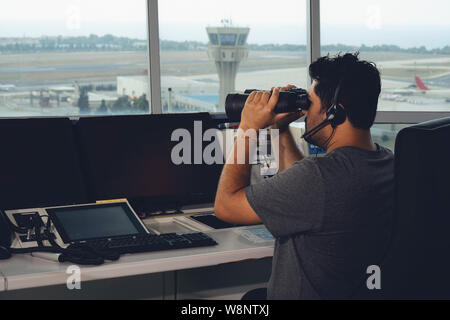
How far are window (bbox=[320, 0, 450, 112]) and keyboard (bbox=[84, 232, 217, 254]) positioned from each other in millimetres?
2032

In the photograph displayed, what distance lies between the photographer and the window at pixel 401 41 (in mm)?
3650

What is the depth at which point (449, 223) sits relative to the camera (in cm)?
136

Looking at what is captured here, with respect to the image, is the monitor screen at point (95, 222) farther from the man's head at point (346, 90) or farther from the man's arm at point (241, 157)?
the man's head at point (346, 90)

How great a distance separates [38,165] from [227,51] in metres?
1.95

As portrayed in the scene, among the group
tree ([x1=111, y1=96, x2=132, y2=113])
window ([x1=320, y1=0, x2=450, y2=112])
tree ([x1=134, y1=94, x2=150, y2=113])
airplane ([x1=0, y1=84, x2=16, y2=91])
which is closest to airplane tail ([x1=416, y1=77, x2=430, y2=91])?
window ([x1=320, y1=0, x2=450, y2=112])

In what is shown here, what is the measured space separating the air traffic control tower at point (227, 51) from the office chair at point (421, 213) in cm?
243

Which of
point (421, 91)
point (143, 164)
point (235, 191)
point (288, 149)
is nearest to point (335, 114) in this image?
point (235, 191)

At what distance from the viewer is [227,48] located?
386 centimetres

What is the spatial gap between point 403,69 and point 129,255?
2.57 m

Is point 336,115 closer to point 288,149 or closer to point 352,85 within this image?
point 352,85

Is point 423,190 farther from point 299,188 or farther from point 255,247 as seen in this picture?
point 255,247

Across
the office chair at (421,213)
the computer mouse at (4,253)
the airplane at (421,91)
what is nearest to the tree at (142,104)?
the airplane at (421,91)

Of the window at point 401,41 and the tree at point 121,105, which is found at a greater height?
the window at point 401,41

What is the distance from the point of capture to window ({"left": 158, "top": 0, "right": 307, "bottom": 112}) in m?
3.62
